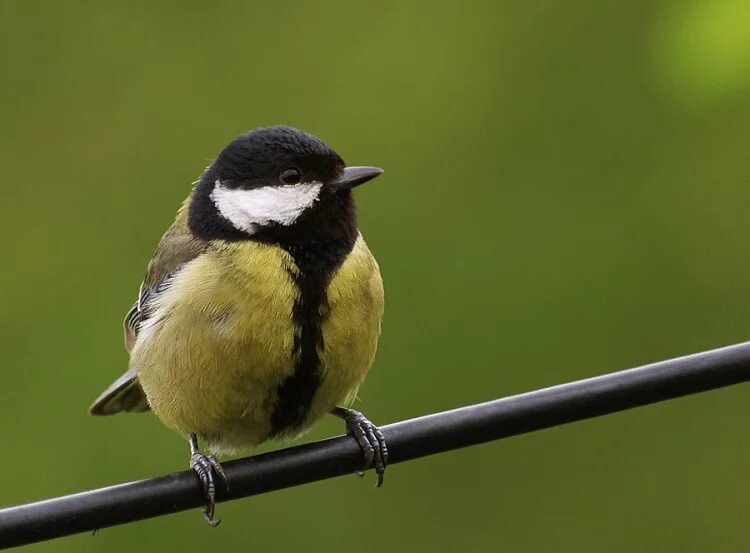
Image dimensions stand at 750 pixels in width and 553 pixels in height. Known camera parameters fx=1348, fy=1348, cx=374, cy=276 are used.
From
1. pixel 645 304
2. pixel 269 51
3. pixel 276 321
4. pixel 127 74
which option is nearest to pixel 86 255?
pixel 127 74

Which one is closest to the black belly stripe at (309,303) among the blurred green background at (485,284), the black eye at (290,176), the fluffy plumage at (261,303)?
the fluffy plumage at (261,303)

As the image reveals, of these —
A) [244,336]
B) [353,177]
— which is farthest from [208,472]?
[353,177]

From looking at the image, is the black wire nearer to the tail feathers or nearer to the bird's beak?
the bird's beak

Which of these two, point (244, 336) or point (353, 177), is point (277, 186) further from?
point (244, 336)

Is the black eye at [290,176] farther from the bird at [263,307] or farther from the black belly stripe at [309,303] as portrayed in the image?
the black belly stripe at [309,303]

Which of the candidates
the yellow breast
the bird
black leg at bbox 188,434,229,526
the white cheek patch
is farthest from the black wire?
the white cheek patch

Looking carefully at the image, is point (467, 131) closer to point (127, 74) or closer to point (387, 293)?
point (387, 293)

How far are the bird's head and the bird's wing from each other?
61 mm

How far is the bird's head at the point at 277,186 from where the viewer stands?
2.94 m

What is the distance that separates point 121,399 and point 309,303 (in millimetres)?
834

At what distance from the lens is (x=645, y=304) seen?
12.2 feet

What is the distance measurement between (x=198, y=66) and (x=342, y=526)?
56.4 inches

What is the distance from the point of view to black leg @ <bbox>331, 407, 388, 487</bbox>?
8.86 feet

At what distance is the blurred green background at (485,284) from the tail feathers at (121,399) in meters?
0.24
